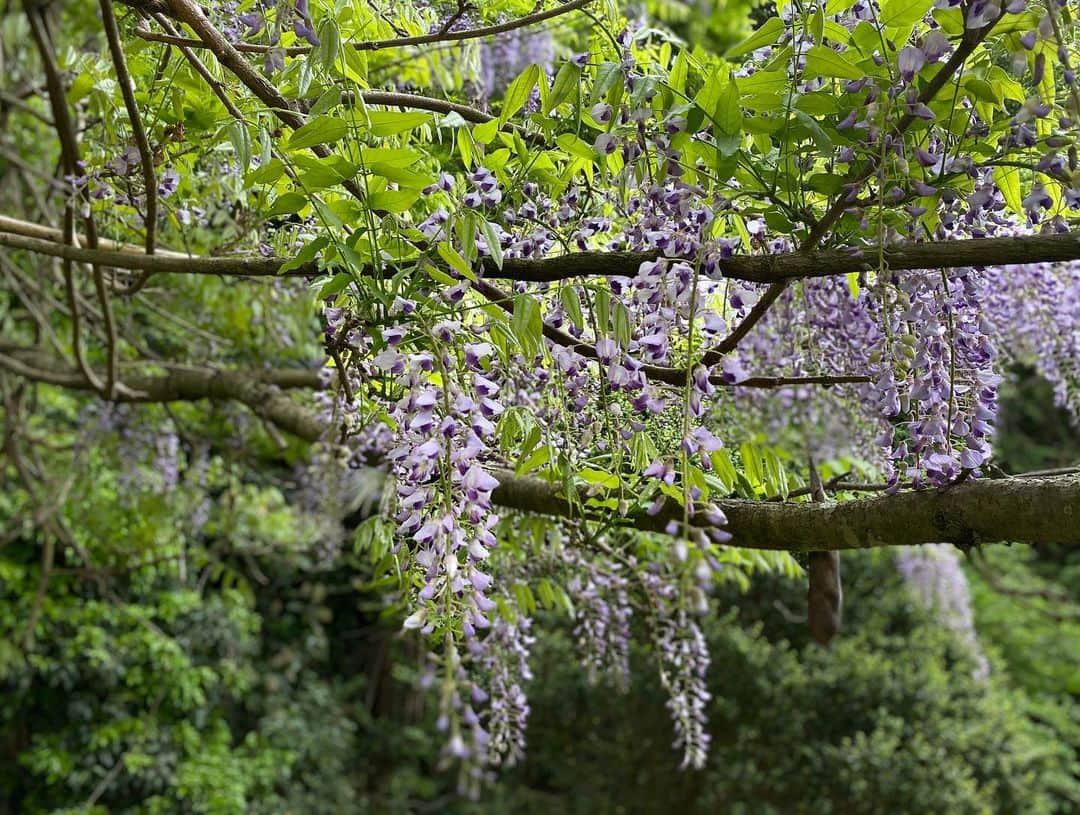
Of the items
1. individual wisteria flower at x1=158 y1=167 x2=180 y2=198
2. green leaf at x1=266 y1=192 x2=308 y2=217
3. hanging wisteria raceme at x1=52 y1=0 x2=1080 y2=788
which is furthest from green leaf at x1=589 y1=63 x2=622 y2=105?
individual wisteria flower at x1=158 y1=167 x2=180 y2=198

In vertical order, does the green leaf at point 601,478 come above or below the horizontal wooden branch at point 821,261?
below

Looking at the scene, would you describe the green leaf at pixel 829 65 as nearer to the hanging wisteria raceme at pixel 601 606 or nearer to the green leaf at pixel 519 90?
the green leaf at pixel 519 90

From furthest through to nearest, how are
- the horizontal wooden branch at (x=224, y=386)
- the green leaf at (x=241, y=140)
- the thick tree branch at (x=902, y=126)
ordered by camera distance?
the horizontal wooden branch at (x=224, y=386)
the green leaf at (x=241, y=140)
the thick tree branch at (x=902, y=126)

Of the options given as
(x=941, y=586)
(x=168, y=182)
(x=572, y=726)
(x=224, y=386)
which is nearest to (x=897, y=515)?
(x=168, y=182)

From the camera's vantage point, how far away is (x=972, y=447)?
1.23m

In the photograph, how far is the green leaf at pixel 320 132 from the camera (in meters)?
1.04

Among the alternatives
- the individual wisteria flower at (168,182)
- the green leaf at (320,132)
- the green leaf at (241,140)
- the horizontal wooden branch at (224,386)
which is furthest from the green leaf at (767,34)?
the horizontal wooden branch at (224,386)

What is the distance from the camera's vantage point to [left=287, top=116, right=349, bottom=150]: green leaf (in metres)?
1.04

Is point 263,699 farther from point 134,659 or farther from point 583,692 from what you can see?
point 583,692

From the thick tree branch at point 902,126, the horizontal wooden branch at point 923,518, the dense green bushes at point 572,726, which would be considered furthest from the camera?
the dense green bushes at point 572,726

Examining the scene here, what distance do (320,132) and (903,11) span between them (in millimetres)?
608

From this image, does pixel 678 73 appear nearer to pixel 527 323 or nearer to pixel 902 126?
pixel 902 126

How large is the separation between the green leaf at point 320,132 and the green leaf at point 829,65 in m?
0.49

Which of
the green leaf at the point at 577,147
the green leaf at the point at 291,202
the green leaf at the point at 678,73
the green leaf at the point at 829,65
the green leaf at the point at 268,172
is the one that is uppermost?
the green leaf at the point at 678,73
